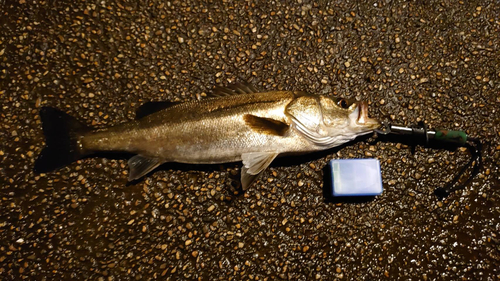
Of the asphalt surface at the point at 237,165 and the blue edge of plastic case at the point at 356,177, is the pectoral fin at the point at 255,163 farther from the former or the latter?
the blue edge of plastic case at the point at 356,177

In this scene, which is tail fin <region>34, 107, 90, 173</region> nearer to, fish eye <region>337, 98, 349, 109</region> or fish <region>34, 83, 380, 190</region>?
fish <region>34, 83, 380, 190</region>

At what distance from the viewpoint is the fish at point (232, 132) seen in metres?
2.59

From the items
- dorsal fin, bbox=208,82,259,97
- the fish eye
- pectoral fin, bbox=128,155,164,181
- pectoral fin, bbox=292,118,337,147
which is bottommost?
pectoral fin, bbox=128,155,164,181

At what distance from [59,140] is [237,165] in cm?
168

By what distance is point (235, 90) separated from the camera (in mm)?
2824

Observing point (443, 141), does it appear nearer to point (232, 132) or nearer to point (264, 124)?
point (264, 124)

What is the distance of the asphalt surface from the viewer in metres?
2.77

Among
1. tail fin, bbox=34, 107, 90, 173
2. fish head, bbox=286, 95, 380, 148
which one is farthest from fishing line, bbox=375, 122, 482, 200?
tail fin, bbox=34, 107, 90, 173

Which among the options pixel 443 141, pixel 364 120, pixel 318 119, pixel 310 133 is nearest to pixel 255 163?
pixel 310 133

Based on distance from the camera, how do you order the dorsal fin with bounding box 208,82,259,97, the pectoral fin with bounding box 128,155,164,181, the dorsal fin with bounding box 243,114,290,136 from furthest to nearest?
the dorsal fin with bounding box 208,82,259,97 → the pectoral fin with bounding box 128,155,164,181 → the dorsal fin with bounding box 243,114,290,136

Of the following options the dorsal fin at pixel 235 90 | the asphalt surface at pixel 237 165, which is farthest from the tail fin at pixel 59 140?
the dorsal fin at pixel 235 90

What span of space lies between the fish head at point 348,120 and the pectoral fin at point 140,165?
5.15 feet

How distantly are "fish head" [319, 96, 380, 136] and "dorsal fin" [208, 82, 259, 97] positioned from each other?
0.71m

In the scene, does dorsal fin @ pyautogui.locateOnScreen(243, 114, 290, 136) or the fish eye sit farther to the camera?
the fish eye
